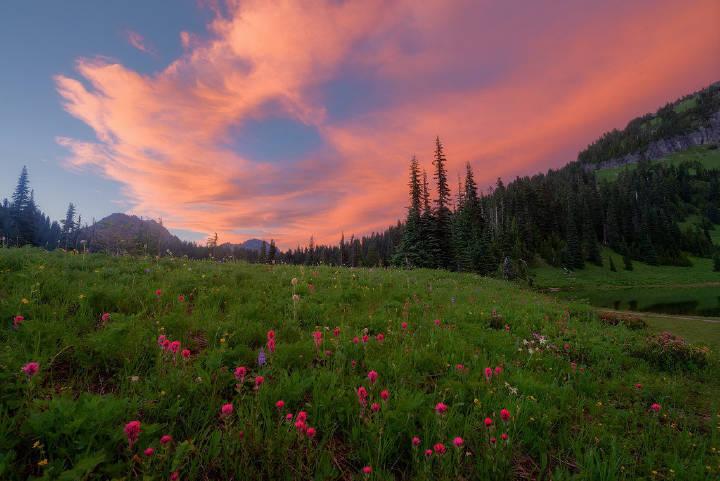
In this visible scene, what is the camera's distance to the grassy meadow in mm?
2381

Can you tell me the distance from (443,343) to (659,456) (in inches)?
114

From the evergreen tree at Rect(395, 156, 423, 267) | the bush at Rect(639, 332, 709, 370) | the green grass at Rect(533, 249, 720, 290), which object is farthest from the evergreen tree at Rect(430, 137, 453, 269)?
the bush at Rect(639, 332, 709, 370)

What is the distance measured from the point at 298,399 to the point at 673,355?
28.8 feet

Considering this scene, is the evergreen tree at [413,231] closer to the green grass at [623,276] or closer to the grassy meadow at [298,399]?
the green grass at [623,276]

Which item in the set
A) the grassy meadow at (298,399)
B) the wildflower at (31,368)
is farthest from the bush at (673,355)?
the wildflower at (31,368)

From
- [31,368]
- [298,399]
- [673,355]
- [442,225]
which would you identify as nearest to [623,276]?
[442,225]

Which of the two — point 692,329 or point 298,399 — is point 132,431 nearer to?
point 298,399

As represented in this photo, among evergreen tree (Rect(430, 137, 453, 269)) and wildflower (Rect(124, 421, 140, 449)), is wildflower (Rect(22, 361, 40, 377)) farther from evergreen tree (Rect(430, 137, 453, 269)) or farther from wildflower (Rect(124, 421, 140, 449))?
evergreen tree (Rect(430, 137, 453, 269))

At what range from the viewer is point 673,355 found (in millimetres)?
6973

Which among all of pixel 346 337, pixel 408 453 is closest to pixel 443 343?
pixel 346 337

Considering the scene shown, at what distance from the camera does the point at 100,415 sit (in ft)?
7.70

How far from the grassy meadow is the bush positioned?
0.13 meters

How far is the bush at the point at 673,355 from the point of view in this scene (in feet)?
22.1

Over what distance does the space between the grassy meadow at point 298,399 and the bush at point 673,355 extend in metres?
0.13
